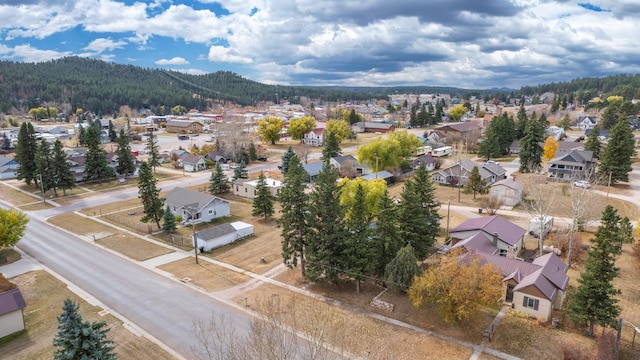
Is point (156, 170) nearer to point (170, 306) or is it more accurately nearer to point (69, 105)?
point (170, 306)

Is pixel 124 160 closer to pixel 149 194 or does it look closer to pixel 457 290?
pixel 149 194

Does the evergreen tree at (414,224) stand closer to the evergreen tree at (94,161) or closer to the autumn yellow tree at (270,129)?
the evergreen tree at (94,161)

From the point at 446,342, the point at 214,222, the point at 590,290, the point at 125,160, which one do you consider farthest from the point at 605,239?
the point at 125,160

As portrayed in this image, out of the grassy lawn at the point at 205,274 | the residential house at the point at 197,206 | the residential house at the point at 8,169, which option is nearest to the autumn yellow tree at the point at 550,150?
the residential house at the point at 197,206

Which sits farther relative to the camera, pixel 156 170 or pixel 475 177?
pixel 156 170

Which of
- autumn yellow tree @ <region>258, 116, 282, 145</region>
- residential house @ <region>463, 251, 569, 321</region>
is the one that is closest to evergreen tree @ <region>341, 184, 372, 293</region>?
residential house @ <region>463, 251, 569, 321</region>

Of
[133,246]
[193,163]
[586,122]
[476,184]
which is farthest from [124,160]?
[586,122]
